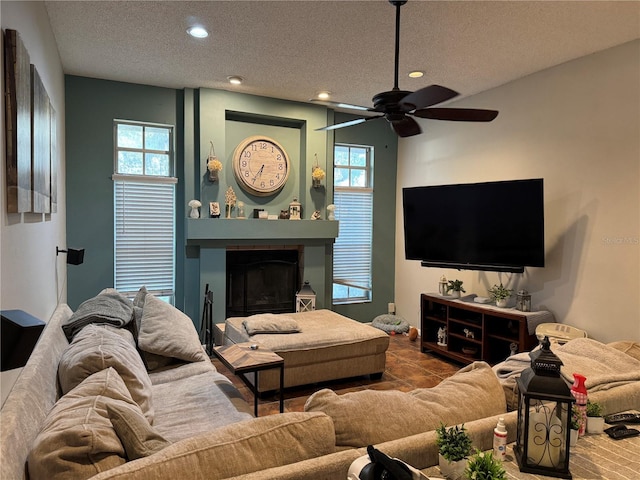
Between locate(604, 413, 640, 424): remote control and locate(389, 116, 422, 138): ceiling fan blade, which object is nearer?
locate(604, 413, 640, 424): remote control

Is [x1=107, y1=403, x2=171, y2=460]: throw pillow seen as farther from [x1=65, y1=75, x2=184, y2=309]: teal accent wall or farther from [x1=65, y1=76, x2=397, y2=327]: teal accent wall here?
[x1=65, y1=75, x2=184, y2=309]: teal accent wall

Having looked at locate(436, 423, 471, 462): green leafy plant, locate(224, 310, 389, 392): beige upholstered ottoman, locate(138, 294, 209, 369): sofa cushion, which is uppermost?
locate(436, 423, 471, 462): green leafy plant

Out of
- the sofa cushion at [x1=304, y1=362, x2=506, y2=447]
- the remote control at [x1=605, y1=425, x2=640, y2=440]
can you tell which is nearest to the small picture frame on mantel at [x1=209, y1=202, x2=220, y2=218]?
the sofa cushion at [x1=304, y1=362, x2=506, y2=447]

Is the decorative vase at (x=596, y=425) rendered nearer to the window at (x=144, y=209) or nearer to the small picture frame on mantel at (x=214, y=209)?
the small picture frame on mantel at (x=214, y=209)

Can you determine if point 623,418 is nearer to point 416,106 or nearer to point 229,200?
point 416,106

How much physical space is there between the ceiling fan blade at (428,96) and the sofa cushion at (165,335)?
2.20 metres

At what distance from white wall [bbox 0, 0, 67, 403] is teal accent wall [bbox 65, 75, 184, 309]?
108 cm

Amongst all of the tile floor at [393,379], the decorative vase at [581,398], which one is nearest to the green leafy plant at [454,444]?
the decorative vase at [581,398]

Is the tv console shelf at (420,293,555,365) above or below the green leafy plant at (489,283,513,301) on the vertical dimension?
below

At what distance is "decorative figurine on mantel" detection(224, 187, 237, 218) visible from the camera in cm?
508

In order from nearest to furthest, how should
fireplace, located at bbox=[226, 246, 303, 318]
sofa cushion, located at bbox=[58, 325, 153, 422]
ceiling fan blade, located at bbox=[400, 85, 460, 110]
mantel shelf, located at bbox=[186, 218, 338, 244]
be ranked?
sofa cushion, located at bbox=[58, 325, 153, 422] < ceiling fan blade, located at bbox=[400, 85, 460, 110] < mantel shelf, located at bbox=[186, 218, 338, 244] < fireplace, located at bbox=[226, 246, 303, 318]

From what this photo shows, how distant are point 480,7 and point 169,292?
4.31 meters

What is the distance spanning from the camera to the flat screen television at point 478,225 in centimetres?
397

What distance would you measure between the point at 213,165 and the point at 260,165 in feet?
2.18
